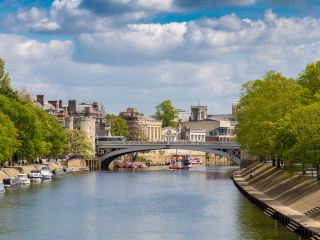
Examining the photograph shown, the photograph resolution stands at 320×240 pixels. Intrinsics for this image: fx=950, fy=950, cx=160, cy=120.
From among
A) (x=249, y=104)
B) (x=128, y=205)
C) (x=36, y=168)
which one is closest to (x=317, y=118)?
(x=128, y=205)

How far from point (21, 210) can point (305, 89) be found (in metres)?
42.2

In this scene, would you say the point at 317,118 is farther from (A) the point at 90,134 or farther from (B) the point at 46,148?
(A) the point at 90,134

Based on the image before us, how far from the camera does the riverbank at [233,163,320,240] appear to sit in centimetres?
6247

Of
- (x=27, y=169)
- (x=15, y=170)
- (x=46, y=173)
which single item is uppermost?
(x=27, y=169)

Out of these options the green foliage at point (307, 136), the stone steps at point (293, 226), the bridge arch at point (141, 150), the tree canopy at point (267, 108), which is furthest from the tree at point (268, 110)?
the bridge arch at point (141, 150)

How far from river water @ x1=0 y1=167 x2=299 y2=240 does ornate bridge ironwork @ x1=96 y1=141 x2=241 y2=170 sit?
66.2m

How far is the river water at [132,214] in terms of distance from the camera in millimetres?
64600

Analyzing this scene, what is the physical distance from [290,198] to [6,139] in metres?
44.3

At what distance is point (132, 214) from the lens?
3076 inches

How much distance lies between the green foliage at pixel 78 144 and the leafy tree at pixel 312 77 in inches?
2863

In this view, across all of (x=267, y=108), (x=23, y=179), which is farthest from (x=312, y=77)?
(x=23, y=179)

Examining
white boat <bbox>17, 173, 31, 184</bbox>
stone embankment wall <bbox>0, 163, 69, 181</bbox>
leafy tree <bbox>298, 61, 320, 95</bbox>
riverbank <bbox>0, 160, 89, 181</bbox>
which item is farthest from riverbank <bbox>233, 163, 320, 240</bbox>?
riverbank <bbox>0, 160, 89, 181</bbox>

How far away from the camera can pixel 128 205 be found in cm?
8694

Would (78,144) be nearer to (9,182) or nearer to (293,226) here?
(9,182)
